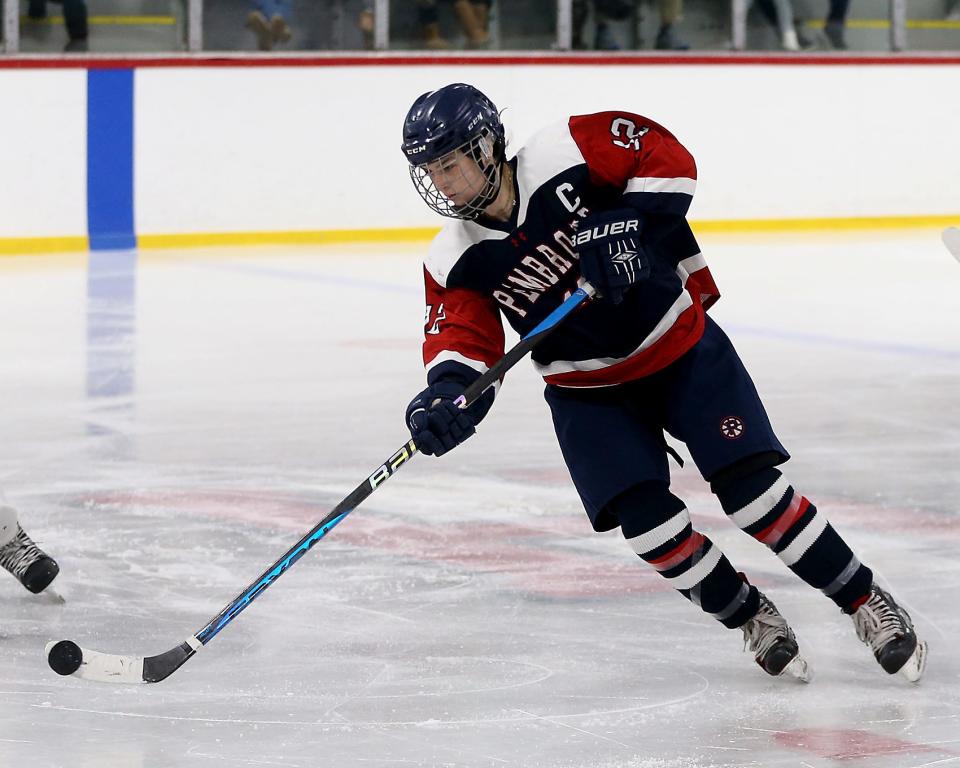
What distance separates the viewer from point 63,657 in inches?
97.1

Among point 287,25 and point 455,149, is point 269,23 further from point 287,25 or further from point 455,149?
point 455,149

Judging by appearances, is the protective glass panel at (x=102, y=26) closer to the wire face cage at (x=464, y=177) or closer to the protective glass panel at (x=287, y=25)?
the protective glass panel at (x=287, y=25)

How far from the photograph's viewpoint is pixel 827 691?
253cm

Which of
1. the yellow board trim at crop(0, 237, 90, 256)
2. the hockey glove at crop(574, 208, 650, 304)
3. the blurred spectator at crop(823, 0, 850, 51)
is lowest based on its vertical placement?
the yellow board trim at crop(0, 237, 90, 256)

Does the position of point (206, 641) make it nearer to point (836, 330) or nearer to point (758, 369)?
point (758, 369)

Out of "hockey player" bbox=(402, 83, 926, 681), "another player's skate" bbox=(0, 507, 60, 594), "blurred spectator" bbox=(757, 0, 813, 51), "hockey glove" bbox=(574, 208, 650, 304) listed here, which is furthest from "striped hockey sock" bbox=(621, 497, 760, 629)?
"blurred spectator" bbox=(757, 0, 813, 51)

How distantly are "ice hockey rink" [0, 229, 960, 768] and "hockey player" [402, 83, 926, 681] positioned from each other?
17 cm

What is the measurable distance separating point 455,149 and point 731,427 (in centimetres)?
59

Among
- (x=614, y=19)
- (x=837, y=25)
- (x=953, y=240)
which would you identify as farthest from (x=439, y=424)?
(x=837, y=25)

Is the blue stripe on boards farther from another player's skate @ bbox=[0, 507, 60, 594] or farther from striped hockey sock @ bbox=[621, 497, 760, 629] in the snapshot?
striped hockey sock @ bbox=[621, 497, 760, 629]

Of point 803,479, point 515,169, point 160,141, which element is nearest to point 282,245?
point 160,141

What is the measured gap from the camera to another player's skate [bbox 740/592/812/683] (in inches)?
100.0

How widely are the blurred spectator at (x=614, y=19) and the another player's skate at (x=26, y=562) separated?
7.30m

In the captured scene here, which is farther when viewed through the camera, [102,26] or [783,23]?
[783,23]
